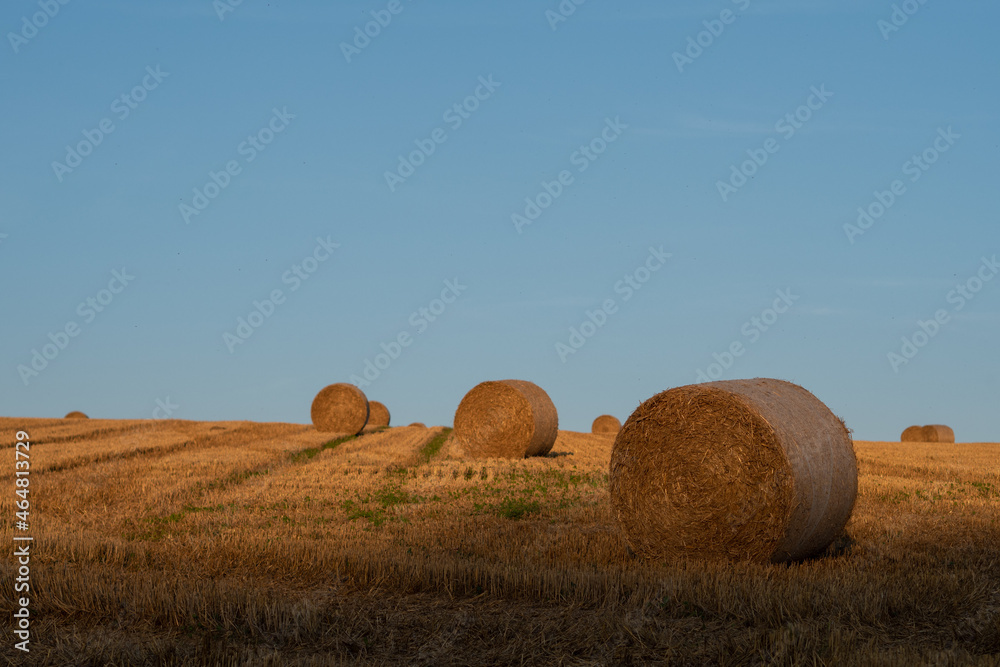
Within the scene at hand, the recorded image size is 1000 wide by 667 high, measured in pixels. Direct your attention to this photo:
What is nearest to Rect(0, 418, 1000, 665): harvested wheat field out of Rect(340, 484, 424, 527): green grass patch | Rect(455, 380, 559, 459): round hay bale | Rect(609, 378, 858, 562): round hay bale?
Rect(340, 484, 424, 527): green grass patch

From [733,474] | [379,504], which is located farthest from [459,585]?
[379,504]

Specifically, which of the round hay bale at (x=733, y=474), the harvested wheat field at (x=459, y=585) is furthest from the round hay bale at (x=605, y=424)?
the round hay bale at (x=733, y=474)

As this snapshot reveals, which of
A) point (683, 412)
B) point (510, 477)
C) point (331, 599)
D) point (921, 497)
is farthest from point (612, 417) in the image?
point (331, 599)

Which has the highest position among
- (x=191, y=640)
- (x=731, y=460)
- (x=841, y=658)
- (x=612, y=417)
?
(x=612, y=417)

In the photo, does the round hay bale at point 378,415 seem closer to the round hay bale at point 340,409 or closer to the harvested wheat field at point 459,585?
the round hay bale at point 340,409

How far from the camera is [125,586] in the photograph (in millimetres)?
7191

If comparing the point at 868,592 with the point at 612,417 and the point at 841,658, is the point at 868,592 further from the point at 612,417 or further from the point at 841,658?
the point at 612,417

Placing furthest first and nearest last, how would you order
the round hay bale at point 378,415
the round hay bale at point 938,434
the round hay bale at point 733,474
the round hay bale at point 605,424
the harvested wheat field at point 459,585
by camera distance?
the round hay bale at point 378,415
the round hay bale at point 605,424
the round hay bale at point 938,434
the round hay bale at point 733,474
the harvested wheat field at point 459,585

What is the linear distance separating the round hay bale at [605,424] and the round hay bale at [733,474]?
31.6m

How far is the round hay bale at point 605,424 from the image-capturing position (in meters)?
41.5

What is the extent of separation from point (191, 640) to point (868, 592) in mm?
5308

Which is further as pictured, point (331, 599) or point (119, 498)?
point (119, 498)

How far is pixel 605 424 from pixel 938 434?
14.5 meters

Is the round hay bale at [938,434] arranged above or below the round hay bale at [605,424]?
below
